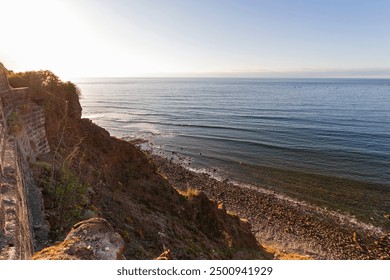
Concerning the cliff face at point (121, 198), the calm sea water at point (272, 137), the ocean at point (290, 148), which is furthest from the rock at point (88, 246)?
the calm sea water at point (272, 137)

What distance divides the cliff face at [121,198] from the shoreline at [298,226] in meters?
5.33

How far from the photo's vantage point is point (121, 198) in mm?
13445

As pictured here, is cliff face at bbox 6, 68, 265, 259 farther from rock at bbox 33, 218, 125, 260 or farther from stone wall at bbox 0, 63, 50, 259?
rock at bbox 33, 218, 125, 260

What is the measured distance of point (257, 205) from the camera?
88.1ft

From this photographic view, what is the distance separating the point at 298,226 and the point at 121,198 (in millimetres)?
18116

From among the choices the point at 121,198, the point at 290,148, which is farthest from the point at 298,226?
the point at 290,148

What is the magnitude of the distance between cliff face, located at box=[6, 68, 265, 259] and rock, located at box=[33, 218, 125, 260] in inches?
98.5

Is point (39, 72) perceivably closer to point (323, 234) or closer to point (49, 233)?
point (49, 233)

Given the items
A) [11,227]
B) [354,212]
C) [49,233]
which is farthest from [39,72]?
[354,212]

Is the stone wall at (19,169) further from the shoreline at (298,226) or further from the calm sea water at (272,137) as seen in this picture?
the calm sea water at (272,137)

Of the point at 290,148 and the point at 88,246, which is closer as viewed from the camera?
the point at 88,246

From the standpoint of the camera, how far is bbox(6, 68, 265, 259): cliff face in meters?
9.09

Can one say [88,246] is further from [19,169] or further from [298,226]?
[298,226]

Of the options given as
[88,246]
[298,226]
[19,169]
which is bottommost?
[298,226]
